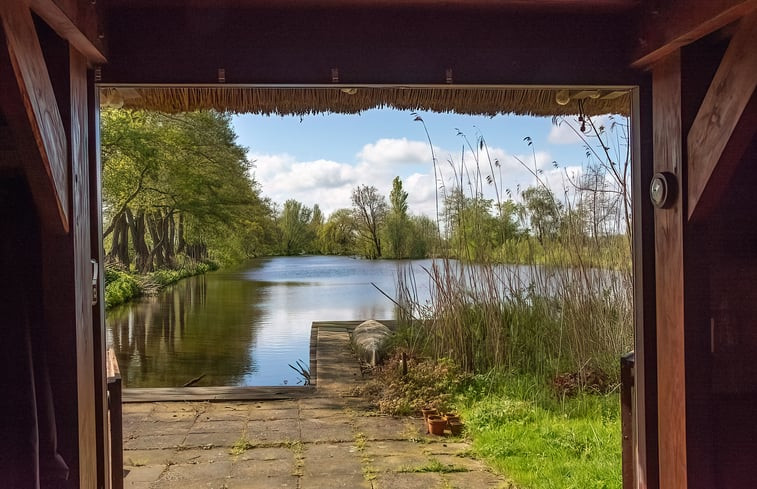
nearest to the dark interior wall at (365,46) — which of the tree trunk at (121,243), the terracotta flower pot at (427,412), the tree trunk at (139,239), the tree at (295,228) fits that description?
the terracotta flower pot at (427,412)

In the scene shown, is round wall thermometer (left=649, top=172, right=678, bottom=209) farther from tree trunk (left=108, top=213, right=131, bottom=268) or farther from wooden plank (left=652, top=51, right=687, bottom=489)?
tree trunk (left=108, top=213, right=131, bottom=268)

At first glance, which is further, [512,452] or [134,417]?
[134,417]

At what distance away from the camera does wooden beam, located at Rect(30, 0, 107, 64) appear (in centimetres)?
133

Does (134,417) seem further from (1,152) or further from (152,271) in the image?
(152,271)

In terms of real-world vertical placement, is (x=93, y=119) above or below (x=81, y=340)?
above

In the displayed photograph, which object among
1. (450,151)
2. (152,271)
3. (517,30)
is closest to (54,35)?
(517,30)

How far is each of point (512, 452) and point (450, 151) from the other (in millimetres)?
Answer: 2273

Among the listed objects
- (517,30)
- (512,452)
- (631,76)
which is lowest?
(512,452)

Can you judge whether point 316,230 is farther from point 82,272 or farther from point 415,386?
point 82,272

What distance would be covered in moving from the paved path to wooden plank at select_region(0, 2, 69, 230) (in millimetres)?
1768

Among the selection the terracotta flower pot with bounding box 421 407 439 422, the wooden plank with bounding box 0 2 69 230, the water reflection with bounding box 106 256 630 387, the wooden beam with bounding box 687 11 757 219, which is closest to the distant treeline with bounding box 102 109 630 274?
the water reflection with bounding box 106 256 630 387

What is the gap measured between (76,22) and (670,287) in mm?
1758

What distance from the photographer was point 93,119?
1.77 m

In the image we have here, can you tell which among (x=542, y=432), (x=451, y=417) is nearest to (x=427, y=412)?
(x=451, y=417)
